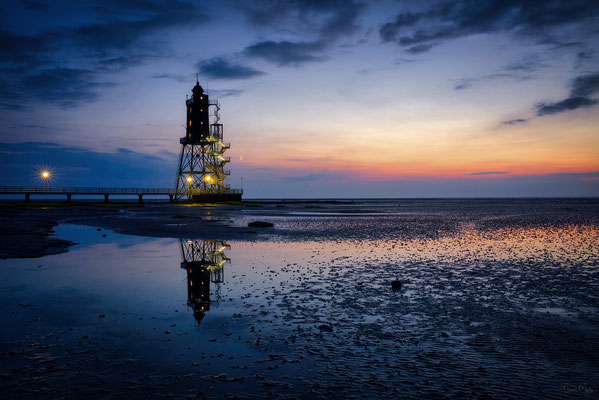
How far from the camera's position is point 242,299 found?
1016 cm

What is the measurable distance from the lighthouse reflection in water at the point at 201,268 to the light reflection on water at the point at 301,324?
0.09m

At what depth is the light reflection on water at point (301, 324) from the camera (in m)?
5.75

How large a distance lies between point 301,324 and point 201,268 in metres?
7.27

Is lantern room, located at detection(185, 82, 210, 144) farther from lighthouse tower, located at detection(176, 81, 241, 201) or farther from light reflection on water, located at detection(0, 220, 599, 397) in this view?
light reflection on water, located at detection(0, 220, 599, 397)

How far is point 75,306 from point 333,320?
263 inches

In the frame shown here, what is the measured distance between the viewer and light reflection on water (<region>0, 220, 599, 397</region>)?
5.75 m

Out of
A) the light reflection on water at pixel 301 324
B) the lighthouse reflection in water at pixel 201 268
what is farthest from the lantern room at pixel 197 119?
the light reflection on water at pixel 301 324

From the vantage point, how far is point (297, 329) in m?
7.91

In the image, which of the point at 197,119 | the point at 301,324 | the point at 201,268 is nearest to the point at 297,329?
the point at 301,324

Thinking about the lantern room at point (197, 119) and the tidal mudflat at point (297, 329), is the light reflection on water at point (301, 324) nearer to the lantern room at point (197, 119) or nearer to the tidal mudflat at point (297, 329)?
the tidal mudflat at point (297, 329)

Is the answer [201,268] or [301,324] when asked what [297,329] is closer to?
[301,324]

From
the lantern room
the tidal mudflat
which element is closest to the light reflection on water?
the tidal mudflat

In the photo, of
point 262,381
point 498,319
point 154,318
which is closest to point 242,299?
point 154,318

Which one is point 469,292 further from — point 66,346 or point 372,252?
point 66,346
